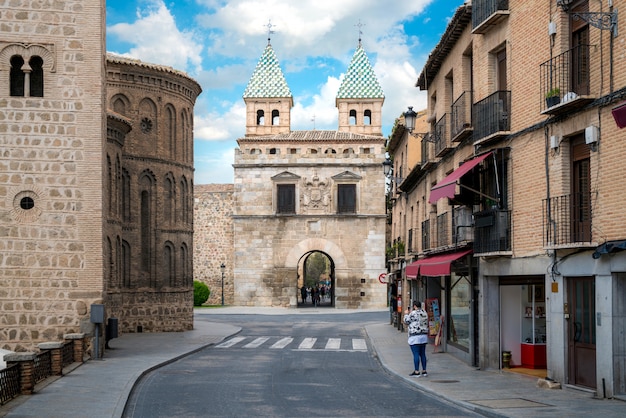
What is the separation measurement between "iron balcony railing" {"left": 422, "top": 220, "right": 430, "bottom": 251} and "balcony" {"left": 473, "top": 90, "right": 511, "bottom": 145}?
8662 mm

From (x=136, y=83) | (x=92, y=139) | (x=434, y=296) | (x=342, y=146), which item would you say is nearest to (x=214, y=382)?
(x=92, y=139)

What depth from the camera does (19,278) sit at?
20.8m

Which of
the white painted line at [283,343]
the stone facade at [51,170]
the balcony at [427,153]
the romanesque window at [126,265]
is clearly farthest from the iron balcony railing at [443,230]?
the romanesque window at [126,265]

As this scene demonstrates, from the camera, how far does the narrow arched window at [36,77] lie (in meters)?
21.5

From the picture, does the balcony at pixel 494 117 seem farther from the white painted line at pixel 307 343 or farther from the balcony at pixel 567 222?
the white painted line at pixel 307 343

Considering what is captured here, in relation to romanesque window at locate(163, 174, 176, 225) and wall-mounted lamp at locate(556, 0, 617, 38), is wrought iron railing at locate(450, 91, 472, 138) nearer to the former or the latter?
wall-mounted lamp at locate(556, 0, 617, 38)

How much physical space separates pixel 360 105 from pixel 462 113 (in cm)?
4418

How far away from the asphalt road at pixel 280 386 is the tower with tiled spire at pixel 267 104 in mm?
37966

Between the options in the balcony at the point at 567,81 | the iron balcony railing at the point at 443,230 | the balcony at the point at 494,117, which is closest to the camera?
the balcony at the point at 567,81

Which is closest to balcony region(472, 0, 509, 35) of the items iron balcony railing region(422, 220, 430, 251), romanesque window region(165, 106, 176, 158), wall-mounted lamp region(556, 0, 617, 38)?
wall-mounted lamp region(556, 0, 617, 38)

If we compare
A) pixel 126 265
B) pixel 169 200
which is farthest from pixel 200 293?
pixel 126 265

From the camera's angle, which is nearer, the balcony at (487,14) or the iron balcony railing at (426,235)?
the balcony at (487,14)

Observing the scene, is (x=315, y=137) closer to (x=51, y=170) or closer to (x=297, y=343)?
(x=297, y=343)

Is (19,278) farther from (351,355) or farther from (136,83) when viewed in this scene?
(136,83)
